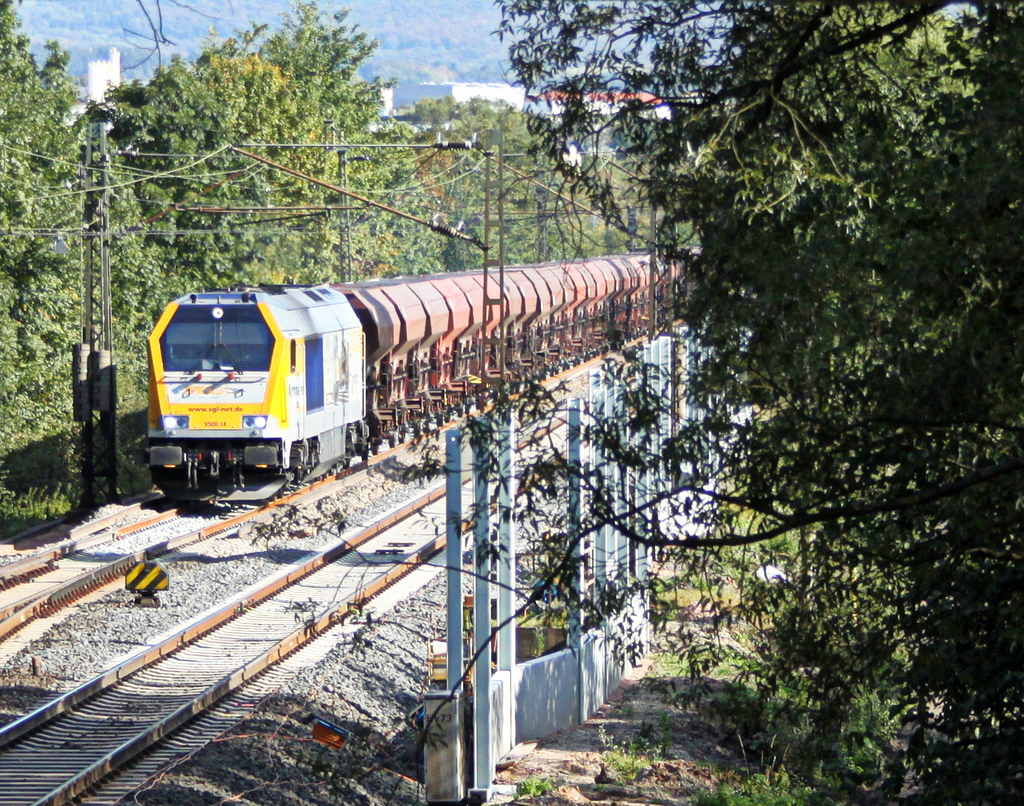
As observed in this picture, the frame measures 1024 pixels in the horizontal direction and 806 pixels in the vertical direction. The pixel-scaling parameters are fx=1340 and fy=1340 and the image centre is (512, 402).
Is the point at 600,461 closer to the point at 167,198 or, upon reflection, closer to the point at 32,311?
the point at 32,311

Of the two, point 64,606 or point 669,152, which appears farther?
point 64,606

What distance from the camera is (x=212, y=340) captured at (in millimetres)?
18938

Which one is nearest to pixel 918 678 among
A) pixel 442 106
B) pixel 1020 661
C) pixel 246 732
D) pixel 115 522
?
pixel 1020 661

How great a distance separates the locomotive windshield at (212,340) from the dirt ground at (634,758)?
8.06 m

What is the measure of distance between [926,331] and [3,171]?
23.3m

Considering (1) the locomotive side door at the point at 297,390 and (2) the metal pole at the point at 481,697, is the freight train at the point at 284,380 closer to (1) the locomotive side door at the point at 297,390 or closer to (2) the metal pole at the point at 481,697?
(1) the locomotive side door at the point at 297,390

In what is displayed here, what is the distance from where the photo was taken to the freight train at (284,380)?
738 inches

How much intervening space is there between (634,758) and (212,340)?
1031 cm

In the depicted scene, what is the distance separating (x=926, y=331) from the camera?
7.21 metres

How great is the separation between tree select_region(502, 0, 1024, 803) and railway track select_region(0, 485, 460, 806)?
2104mm

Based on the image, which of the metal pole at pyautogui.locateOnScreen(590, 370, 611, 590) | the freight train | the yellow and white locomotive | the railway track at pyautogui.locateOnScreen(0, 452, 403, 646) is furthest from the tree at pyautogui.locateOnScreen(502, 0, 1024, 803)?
the yellow and white locomotive

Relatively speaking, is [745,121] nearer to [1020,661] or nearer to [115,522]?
[1020,661]

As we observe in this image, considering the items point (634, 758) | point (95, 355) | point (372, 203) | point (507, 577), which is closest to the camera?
point (507, 577)

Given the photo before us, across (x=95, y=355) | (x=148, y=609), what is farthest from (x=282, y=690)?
(x=95, y=355)
